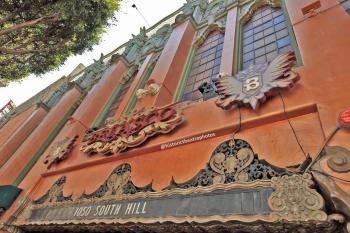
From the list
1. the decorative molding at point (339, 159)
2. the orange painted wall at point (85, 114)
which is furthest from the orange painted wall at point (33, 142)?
the decorative molding at point (339, 159)

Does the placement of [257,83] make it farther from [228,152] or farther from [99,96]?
[99,96]

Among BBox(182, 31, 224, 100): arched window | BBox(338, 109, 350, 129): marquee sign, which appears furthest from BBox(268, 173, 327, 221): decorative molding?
BBox(182, 31, 224, 100): arched window

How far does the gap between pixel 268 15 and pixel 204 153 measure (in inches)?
261

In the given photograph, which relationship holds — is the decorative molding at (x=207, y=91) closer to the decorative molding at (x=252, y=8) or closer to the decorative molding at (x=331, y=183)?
the decorative molding at (x=331, y=183)

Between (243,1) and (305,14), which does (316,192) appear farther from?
(243,1)

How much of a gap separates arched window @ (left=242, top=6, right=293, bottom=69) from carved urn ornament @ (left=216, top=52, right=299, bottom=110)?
218 cm

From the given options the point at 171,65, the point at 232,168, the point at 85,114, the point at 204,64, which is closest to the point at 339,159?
the point at 232,168

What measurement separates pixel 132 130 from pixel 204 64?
154 inches

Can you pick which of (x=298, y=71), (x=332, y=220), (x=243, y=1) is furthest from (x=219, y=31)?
(x=332, y=220)

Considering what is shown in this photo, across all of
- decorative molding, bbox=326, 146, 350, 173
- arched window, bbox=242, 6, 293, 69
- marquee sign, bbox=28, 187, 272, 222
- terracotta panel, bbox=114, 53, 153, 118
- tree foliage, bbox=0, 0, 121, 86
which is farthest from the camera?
tree foliage, bbox=0, 0, 121, 86

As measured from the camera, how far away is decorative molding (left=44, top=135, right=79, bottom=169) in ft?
25.8

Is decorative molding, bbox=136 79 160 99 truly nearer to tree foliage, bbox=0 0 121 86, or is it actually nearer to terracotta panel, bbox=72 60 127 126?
terracotta panel, bbox=72 60 127 126

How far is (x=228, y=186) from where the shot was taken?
12.0 ft

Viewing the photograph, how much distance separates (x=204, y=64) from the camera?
353 inches
